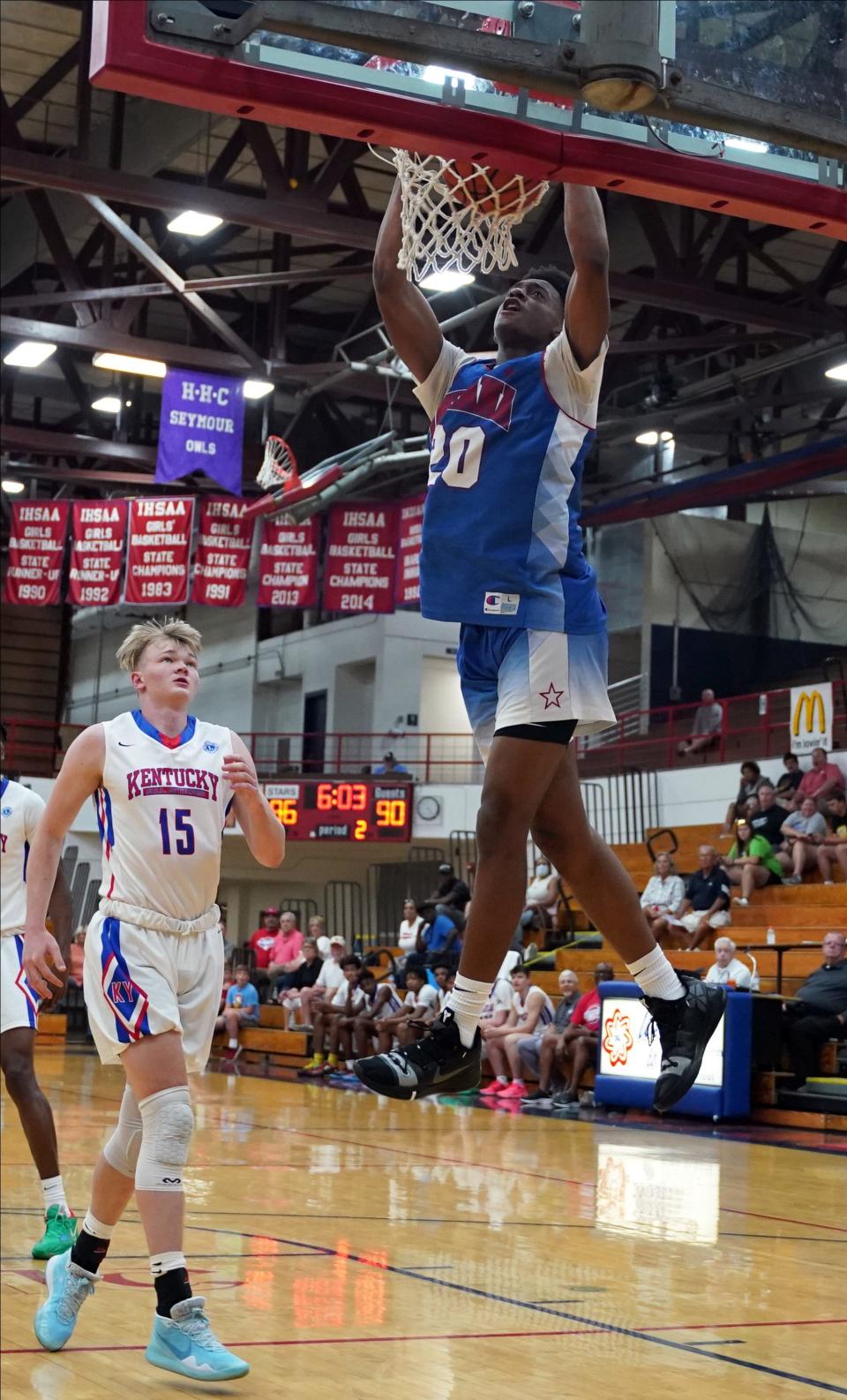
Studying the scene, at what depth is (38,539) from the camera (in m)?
24.3

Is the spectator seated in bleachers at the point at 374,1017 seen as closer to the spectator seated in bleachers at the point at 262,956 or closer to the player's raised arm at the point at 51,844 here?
the spectator seated in bleachers at the point at 262,956

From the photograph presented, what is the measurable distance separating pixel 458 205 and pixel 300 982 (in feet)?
56.2

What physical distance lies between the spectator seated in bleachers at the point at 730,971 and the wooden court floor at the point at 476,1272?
8.80 feet

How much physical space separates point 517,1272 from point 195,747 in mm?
2545

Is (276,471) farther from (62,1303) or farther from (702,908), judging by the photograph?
(62,1303)

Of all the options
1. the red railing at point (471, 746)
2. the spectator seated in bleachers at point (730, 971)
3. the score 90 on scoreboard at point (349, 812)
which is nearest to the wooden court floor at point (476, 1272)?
the spectator seated in bleachers at point (730, 971)

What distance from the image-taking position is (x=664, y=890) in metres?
17.0

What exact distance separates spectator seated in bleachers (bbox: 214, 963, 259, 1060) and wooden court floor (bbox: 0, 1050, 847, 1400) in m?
9.67

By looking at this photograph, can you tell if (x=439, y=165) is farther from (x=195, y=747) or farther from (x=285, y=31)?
(x=195, y=747)

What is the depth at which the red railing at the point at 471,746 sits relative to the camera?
22359 mm

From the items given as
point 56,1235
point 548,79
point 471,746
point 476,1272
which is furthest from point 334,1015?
point 548,79

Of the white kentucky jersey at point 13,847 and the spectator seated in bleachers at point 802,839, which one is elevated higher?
the spectator seated in bleachers at point 802,839

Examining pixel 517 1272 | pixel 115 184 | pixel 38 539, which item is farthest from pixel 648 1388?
pixel 38 539

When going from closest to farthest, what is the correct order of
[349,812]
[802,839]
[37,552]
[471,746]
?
1. [802,839]
2. [37,552]
3. [349,812]
4. [471,746]
